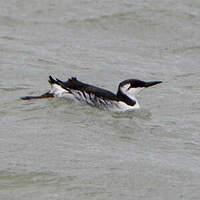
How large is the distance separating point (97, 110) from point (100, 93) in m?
0.30

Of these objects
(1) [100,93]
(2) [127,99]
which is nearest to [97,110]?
(1) [100,93]

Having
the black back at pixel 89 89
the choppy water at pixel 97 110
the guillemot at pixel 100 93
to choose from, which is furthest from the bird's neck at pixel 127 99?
the choppy water at pixel 97 110

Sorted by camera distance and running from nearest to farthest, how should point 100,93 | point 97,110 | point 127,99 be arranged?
point 100,93 < point 97,110 < point 127,99

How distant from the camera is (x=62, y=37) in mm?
17000

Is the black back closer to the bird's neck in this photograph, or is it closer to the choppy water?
the bird's neck

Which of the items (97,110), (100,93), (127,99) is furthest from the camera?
(127,99)

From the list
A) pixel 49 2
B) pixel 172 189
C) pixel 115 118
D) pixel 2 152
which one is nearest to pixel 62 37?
pixel 49 2

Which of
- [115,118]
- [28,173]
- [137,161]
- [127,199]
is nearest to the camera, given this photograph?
[127,199]

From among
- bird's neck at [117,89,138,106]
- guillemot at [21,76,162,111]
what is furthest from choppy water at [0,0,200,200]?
bird's neck at [117,89,138,106]

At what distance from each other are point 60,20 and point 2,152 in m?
9.56

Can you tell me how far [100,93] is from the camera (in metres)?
11.8

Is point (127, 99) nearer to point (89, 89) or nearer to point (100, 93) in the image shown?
point (100, 93)

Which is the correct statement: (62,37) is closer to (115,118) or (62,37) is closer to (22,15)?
(22,15)

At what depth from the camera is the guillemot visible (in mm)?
→ 11867
